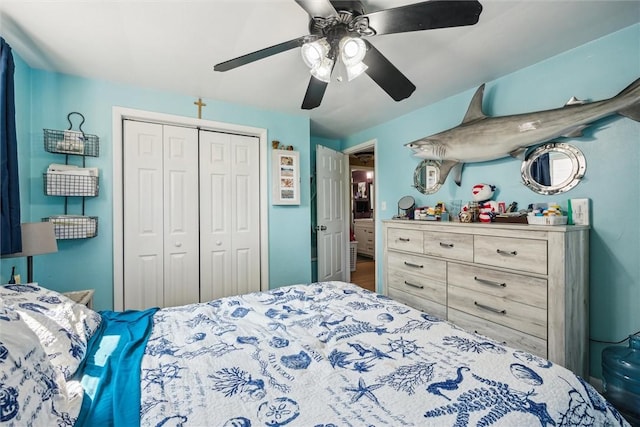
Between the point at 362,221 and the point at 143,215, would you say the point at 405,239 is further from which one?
the point at 362,221

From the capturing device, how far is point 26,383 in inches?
27.3

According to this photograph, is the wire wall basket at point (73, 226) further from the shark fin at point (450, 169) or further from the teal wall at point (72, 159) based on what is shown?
the shark fin at point (450, 169)

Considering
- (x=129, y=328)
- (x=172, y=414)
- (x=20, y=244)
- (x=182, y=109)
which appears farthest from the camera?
(x=182, y=109)

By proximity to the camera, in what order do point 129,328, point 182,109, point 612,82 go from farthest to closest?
point 182,109 → point 612,82 → point 129,328

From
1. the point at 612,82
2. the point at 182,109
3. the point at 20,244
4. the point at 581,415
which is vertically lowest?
the point at 581,415

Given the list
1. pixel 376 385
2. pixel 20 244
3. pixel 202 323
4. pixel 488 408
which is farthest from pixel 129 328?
pixel 488 408

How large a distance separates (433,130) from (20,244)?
3.35m

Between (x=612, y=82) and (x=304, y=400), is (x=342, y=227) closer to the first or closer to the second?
(x=612, y=82)

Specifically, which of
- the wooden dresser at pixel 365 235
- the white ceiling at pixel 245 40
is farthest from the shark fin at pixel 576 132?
the wooden dresser at pixel 365 235

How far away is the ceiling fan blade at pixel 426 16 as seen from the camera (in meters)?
1.08

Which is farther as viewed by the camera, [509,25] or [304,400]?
[509,25]

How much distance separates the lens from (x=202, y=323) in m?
1.41

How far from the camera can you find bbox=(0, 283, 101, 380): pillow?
0.96 meters

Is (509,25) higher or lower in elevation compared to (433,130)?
higher
